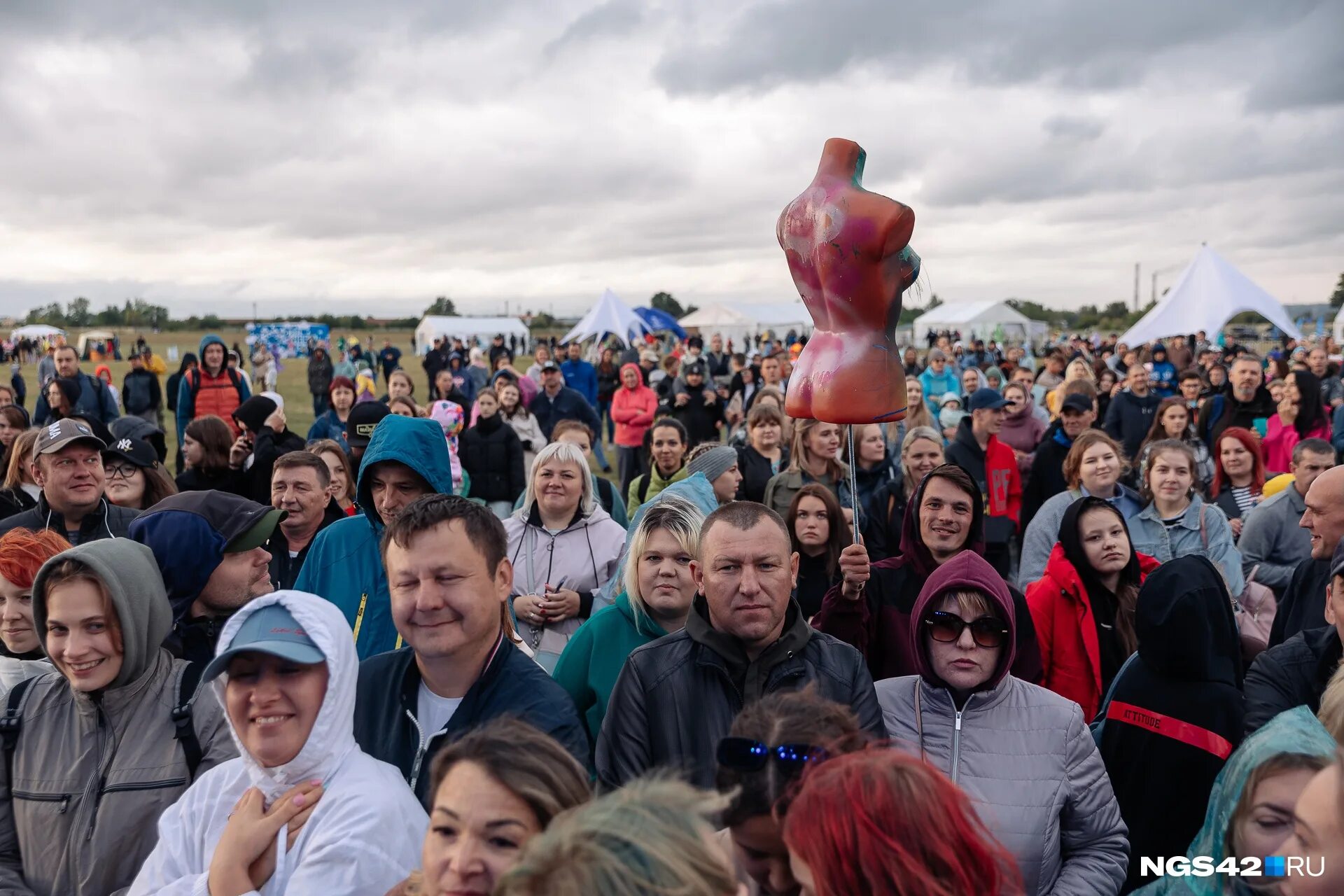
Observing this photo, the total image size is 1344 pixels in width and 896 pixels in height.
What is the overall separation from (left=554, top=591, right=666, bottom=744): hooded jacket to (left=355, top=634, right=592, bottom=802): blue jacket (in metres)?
0.63

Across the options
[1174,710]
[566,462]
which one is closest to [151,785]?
[566,462]

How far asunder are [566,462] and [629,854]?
3.10m

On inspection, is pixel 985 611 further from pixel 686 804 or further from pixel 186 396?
pixel 186 396

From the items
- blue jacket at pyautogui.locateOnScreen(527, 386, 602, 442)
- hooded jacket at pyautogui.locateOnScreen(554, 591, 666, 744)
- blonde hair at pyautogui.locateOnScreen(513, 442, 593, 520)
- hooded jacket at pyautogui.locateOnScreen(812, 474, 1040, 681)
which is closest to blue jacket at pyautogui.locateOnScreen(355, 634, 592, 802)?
hooded jacket at pyautogui.locateOnScreen(554, 591, 666, 744)

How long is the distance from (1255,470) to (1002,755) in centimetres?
462

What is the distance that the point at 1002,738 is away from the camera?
256cm

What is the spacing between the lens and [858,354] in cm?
306

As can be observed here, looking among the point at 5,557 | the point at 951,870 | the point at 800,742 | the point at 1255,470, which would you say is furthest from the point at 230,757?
the point at 1255,470

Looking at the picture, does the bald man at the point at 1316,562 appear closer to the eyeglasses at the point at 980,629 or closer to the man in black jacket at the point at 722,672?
the eyeglasses at the point at 980,629

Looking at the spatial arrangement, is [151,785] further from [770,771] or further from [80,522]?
[80,522]

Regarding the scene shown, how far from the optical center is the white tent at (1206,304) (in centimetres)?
1662

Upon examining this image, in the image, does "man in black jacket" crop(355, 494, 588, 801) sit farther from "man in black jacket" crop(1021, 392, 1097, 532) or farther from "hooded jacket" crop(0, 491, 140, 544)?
"man in black jacket" crop(1021, 392, 1097, 532)

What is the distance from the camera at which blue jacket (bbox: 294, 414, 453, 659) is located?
3.17m

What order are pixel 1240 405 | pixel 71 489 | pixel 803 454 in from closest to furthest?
pixel 71 489, pixel 803 454, pixel 1240 405
